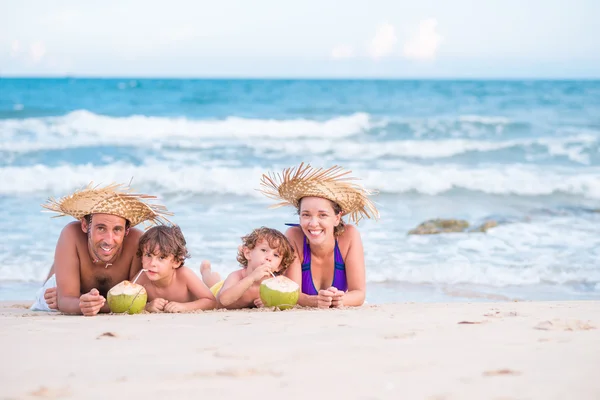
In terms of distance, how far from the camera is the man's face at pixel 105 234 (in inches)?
211

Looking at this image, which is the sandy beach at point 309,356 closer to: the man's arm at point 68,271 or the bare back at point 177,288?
the man's arm at point 68,271

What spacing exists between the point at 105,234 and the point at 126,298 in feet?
1.78

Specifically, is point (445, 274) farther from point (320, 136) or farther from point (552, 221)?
point (320, 136)

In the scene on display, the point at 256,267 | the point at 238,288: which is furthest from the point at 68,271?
the point at 256,267

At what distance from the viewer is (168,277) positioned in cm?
559

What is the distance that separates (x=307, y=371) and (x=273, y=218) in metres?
7.83

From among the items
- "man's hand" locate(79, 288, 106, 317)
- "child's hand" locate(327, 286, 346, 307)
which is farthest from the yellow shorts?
"man's hand" locate(79, 288, 106, 317)

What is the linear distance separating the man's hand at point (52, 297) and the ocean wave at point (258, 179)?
324 inches

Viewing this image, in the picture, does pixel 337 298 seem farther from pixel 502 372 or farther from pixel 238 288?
pixel 502 372

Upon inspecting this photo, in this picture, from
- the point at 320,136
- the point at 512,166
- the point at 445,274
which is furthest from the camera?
the point at 320,136

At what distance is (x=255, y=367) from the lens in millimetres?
3354

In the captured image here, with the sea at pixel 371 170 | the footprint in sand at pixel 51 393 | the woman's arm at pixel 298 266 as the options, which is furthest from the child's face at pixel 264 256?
the footprint in sand at pixel 51 393

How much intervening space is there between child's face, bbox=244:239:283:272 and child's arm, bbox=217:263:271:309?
0.07 meters

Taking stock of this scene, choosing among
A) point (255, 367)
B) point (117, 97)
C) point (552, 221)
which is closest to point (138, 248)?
point (255, 367)
